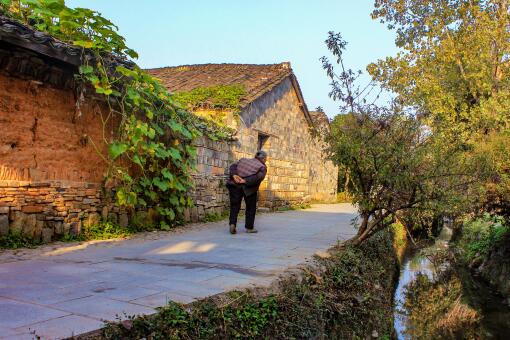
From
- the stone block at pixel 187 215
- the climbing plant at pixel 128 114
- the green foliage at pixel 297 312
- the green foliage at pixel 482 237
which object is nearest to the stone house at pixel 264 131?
the stone block at pixel 187 215

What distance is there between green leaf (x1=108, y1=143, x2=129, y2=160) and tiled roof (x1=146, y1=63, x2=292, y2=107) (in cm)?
616

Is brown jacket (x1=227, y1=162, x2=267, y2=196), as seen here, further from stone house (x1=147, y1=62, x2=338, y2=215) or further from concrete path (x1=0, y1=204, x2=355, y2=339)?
stone house (x1=147, y1=62, x2=338, y2=215)

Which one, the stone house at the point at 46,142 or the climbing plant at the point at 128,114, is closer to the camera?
the stone house at the point at 46,142

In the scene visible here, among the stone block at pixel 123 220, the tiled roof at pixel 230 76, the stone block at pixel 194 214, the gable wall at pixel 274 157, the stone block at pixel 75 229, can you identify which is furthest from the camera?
the tiled roof at pixel 230 76

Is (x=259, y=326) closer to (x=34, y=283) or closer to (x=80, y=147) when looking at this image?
(x=34, y=283)

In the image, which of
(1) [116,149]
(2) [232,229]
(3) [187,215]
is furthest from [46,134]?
(3) [187,215]

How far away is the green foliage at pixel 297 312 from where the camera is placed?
305 cm

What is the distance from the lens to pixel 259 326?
365 centimetres

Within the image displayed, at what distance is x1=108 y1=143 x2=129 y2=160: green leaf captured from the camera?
22.5 ft

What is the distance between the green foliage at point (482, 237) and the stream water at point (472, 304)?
0.88m

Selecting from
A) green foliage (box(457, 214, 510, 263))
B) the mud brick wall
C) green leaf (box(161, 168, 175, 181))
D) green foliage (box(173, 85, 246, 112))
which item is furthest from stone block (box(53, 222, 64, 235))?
green foliage (box(457, 214, 510, 263))

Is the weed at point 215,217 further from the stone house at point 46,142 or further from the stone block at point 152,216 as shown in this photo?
the stone house at point 46,142

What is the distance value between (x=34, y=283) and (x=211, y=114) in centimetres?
936

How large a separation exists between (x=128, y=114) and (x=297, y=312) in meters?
5.00
